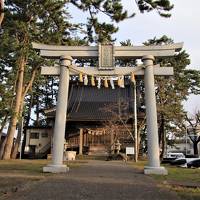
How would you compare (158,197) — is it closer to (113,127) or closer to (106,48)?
(106,48)

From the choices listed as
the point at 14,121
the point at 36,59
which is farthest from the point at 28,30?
the point at 14,121

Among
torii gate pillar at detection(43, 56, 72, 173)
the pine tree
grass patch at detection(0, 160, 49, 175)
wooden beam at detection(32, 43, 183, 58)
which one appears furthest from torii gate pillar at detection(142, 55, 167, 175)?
the pine tree

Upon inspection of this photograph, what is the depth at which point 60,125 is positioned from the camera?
14.8m

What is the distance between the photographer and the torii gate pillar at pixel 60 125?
14.4m

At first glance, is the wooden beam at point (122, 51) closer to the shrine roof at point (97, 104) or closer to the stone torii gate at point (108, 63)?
the stone torii gate at point (108, 63)

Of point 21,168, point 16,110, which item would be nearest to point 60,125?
point 21,168

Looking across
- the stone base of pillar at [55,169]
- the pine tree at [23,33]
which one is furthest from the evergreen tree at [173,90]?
the stone base of pillar at [55,169]

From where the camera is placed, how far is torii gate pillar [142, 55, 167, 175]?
14.5 meters

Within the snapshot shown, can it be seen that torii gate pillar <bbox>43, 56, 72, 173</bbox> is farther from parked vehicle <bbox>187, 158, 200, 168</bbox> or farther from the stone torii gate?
parked vehicle <bbox>187, 158, 200, 168</bbox>

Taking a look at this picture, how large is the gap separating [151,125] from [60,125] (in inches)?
149

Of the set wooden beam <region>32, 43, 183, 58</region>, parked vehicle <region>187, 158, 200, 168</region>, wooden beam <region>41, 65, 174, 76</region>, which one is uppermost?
wooden beam <region>32, 43, 183, 58</region>

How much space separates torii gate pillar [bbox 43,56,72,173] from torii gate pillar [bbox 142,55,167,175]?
342cm

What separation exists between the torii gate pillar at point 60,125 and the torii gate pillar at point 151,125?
11.2 ft

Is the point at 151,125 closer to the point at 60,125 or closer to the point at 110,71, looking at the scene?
the point at 110,71
